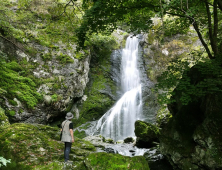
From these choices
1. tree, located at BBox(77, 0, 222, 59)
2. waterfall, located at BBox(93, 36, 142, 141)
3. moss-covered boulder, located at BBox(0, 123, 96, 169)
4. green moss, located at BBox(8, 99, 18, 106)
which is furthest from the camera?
waterfall, located at BBox(93, 36, 142, 141)

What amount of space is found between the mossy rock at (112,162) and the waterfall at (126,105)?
1078cm

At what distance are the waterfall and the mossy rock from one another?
10775mm

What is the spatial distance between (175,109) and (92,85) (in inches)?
443

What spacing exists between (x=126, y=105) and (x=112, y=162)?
1324 centimetres

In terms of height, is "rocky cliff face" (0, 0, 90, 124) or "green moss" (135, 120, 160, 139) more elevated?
"rocky cliff face" (0, 0, 90, 124)

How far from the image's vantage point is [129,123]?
51.1 ft

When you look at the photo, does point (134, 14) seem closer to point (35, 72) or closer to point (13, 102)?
point (13, 102)

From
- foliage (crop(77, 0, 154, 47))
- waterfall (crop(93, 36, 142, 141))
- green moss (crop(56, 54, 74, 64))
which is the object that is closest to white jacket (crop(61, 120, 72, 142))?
foliage (crop(77, 0, 154, 47))

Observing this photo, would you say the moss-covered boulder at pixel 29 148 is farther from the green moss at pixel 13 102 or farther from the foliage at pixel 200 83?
the green moss at pixel 13 102

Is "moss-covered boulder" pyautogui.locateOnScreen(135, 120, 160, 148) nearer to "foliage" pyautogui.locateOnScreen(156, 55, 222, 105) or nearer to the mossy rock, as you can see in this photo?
"foliage" pyautogui.locateOnScreen(156, 55, 222, 105)

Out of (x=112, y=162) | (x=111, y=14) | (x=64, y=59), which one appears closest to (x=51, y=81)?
(x=64, y=59)

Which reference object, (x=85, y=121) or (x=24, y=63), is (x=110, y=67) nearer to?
(x=85, y=121)

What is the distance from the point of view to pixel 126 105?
1706cm

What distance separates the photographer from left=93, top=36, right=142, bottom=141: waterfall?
1496 centimetres
